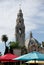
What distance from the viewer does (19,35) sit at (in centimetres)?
8988

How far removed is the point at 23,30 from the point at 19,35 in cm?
252

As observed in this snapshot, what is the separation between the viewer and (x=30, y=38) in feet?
256

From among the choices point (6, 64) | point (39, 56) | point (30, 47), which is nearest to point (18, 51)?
point (30, 47)

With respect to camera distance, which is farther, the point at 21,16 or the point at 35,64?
the point at 21,16

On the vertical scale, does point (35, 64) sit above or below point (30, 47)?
above

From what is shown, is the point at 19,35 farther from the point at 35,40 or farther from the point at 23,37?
the point at 35,40

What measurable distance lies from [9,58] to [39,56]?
439 centimetres

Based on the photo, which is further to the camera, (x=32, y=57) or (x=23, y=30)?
(x=23, y=30)

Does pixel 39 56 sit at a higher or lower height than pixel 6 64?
higher

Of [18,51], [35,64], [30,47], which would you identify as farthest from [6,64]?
[30,47]

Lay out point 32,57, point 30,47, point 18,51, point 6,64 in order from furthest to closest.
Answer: point 30,47 < point 18,51 < point 6,64 < point 32,57

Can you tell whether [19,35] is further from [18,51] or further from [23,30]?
[18,51]

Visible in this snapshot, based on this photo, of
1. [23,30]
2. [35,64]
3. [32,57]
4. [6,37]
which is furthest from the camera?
[23,30]

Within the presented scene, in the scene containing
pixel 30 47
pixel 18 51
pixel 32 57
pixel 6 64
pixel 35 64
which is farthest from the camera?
pixel 30 47
